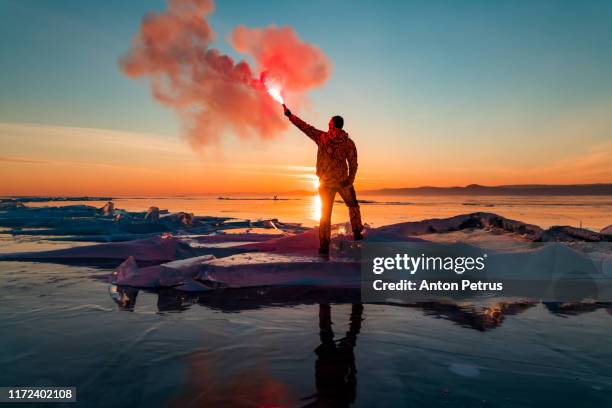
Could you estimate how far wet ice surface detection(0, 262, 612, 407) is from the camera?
6.66 ft

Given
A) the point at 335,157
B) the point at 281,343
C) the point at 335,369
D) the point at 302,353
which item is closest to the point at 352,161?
the point at 335,157

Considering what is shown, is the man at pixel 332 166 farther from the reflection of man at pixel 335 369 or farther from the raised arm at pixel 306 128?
the reflection of man at pixel 335 369

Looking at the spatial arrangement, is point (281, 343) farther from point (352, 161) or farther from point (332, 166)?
point (352, 161)

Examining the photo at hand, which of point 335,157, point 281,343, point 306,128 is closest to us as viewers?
point 281,343

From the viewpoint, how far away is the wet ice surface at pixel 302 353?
6.66 ft

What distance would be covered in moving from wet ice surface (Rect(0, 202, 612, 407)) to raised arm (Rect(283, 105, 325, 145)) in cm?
227

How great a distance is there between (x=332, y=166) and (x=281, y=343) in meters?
3.87

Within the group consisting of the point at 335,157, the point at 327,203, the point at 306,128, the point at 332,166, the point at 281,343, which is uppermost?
the point at 306,128

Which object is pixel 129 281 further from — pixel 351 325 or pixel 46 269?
pixel 351 325

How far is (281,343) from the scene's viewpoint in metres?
2.84

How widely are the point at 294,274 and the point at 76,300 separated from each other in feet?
9.13

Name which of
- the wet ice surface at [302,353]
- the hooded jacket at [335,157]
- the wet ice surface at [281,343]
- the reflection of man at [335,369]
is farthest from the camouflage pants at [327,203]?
the reflection of man at [335,369]

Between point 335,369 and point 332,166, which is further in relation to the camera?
point 332,166

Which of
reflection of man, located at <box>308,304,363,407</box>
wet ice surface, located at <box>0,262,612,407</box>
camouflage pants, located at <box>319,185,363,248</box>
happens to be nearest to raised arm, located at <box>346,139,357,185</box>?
camouflage pants, located at <box>319,185,363,248</box>
